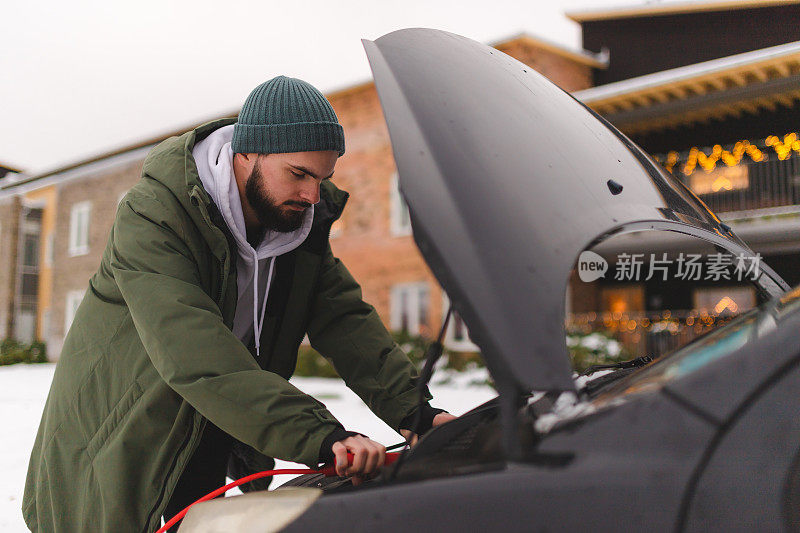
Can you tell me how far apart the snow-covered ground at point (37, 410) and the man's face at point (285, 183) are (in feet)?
7.33

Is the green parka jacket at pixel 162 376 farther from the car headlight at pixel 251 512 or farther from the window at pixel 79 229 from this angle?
the window at pixel 79 229

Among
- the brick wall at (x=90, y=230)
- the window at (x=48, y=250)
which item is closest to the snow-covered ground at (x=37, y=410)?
the brick wall at (x=90, y=230)

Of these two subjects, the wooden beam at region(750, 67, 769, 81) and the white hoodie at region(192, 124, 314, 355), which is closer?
the white hoodie at region(192, 124, 314, 355)

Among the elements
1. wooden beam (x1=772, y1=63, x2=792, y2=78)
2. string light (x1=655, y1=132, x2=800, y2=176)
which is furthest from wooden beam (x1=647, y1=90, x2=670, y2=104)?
wooden beam (x1=772, y1=63, x2=792, y2=78)

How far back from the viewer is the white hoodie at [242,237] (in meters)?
1.71

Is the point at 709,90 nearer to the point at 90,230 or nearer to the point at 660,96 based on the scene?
the point at 660,96

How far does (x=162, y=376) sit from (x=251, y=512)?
0.44m

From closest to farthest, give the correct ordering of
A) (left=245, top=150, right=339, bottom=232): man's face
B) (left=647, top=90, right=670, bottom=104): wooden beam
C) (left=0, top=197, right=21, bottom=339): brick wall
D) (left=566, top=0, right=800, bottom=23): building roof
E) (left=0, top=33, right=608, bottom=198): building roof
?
(left=245, top=150, right=339, bottom=232): man's face
(left=647, top=90, right=670, bottom=104): wooden beam
(left=0, top=33, right=608, bottom=198): building roof
(left=566, top=0, right=800, bottom=23): building roof
(left=0, top=197, right=21, bottom=339): brick wall

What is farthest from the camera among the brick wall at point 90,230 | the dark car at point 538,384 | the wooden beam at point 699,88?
the brick wall at point 90,230

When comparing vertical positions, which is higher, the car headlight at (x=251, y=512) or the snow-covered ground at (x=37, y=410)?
the car headlight at (x=251, y=512)

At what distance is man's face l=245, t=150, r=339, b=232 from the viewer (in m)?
1.69

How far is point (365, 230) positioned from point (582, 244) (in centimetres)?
1355

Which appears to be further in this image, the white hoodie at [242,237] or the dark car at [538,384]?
the white hoodie at [242,237]

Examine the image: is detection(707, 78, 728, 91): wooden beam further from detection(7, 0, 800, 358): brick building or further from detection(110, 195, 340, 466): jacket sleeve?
detection(110, 195, 340, 466): jacket sleeve
